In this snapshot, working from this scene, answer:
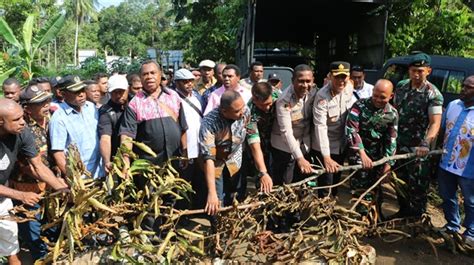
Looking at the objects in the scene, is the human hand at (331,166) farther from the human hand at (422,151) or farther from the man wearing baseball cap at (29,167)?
the man wearing baseball cap at (29,167)

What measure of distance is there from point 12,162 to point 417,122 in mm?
3662

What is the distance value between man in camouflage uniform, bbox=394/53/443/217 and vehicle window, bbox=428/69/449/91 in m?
2.20

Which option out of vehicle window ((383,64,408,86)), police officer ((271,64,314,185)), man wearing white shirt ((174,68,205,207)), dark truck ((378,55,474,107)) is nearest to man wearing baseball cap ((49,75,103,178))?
man wearing white shirt ((174,68,205,207))

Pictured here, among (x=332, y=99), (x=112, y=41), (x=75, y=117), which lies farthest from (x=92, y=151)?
(x=112, y=41)

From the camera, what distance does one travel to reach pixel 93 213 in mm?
3004

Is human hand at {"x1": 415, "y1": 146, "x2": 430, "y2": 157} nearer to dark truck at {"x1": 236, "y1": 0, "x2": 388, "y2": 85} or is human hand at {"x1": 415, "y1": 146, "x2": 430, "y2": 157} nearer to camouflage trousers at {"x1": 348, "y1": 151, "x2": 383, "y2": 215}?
camouflage trousers at {"x1": 348, "y1": 151, "x2": 383, "y2": 215}

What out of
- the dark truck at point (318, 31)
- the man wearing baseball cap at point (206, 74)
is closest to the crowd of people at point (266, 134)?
the man wearing baseball cap at point (206, 74)

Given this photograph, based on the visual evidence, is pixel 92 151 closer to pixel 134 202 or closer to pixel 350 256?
pixel 134 202

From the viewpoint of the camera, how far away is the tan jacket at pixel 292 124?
12.3ft

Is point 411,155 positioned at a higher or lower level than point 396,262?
higher

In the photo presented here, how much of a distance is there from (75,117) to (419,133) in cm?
335

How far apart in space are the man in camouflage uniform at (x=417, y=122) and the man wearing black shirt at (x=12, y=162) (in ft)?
10.6

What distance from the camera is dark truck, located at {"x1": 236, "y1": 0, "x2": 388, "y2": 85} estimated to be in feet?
29.1

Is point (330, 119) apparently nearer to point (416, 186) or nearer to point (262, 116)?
point (262, 116)
